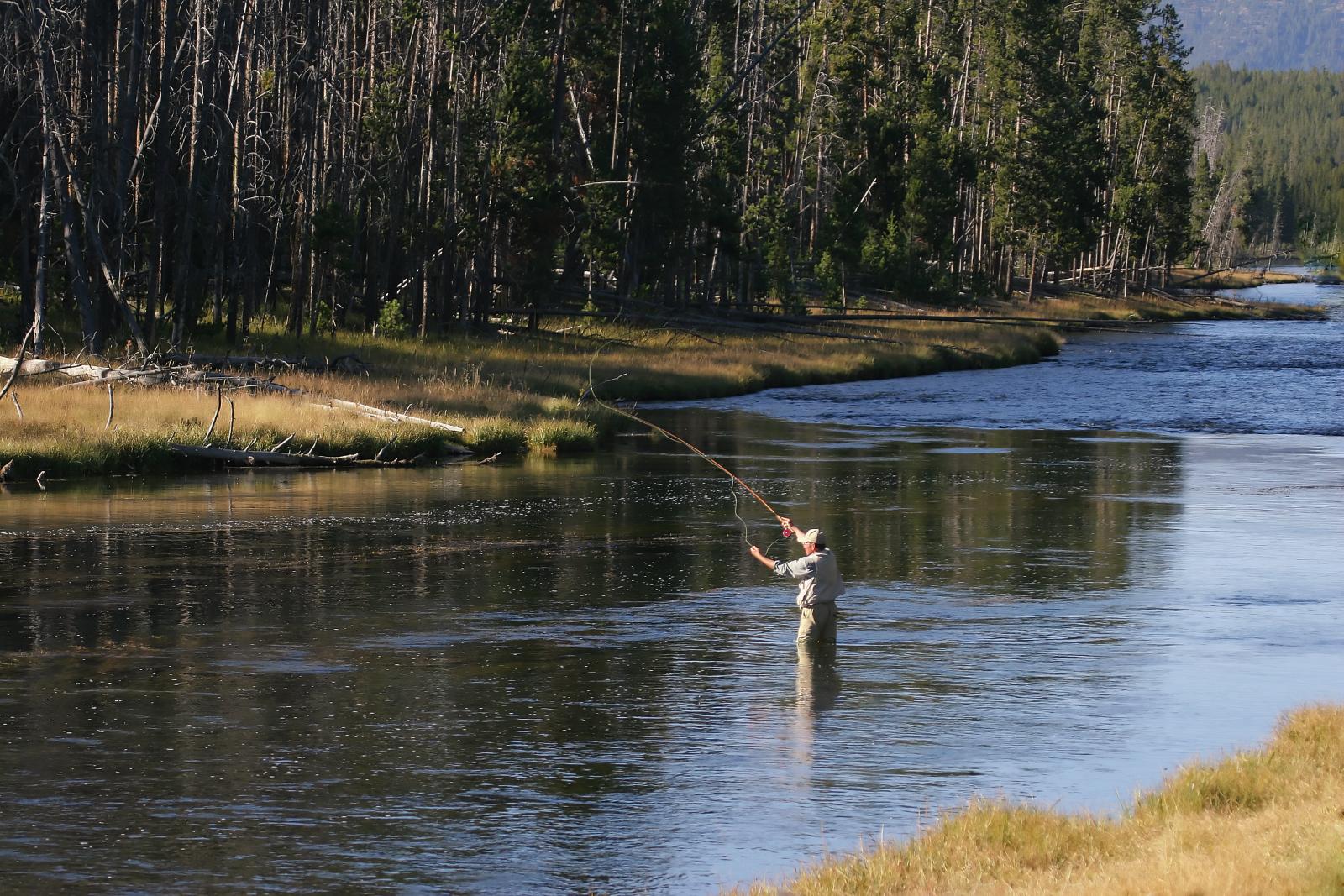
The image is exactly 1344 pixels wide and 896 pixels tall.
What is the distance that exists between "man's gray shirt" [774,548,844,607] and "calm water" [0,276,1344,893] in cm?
51

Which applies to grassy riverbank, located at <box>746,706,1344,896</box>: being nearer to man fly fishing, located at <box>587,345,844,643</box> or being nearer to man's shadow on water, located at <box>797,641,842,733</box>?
man's shadow on water, located at <box>797,641,842,733</box>

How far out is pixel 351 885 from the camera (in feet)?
28.1

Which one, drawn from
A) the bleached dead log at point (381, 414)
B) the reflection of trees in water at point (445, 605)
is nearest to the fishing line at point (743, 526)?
the reflection of trees in water at point (445, 605)

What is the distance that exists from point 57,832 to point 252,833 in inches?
41.3

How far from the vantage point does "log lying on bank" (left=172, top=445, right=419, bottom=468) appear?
27.3m

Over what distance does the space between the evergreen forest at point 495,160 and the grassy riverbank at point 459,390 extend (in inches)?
79.4

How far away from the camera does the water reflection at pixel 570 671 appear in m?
9.51

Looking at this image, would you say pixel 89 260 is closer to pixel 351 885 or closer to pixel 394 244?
pixel 394 244

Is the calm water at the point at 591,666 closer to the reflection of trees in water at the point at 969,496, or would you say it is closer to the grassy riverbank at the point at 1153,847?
the reflection of trees in water at the point at 969,496

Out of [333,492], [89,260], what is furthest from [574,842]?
[89,260]

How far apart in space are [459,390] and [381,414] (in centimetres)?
391

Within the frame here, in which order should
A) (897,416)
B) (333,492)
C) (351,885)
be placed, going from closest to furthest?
1. (351,885)
2. (333,492)
3. (897,416)

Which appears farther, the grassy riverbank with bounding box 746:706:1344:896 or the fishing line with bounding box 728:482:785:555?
the fishing line with bounding box 728:482:785:555

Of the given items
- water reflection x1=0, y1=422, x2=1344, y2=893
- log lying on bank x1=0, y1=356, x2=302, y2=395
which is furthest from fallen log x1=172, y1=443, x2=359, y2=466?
log lying on bank x1=0, y1=356, x2=302, y2=395
